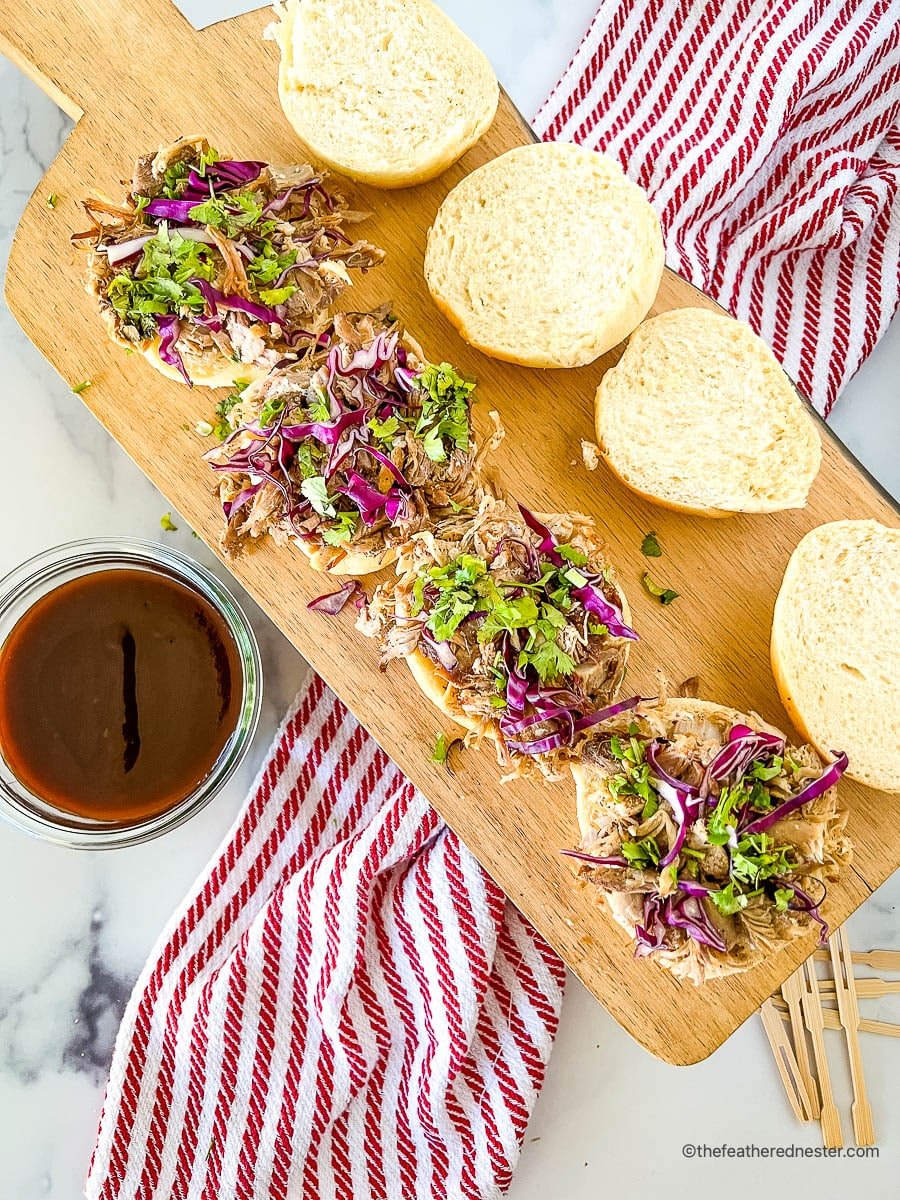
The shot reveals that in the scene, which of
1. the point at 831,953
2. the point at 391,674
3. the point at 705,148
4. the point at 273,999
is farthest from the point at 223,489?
the point at 831,953

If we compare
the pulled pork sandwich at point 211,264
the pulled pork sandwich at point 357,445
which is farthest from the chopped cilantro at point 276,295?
the pulled pork sandwich at point 357,445

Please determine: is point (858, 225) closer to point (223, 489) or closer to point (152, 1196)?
point (223, 489)

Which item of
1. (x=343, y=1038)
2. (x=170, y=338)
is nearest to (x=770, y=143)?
(x=170, y=338)

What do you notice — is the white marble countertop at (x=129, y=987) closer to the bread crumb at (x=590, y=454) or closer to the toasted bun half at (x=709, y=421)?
the toasted bun half at (x=709, y=421)

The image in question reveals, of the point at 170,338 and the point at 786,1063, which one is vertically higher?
the point at 170,338

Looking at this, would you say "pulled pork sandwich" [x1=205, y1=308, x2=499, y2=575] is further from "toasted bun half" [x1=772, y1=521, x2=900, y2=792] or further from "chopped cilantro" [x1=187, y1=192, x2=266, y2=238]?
"toasted bun half" [x1=772, y1=521, x2=900, y2=792]

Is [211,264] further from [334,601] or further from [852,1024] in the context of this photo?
[852,1024]

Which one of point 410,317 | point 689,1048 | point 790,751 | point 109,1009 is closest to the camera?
point 790,751
